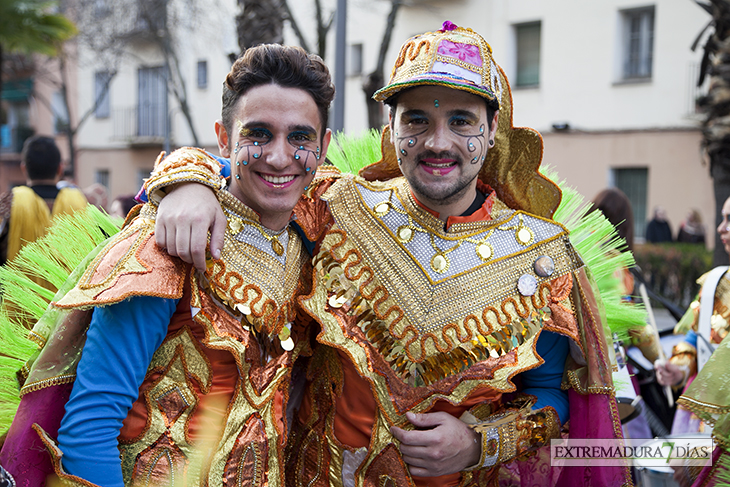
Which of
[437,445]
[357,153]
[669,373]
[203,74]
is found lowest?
[669,373]

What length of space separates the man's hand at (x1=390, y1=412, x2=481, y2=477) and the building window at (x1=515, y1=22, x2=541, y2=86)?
12.5 meters

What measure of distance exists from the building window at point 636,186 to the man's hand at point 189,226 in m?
12.4

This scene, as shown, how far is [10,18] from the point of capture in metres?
9.03

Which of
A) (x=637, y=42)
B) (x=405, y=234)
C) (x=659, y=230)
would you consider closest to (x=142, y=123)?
(x=637, y=42)

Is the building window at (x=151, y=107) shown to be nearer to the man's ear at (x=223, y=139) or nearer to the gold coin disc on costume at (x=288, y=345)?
the man's ear at (x=223, y=139)

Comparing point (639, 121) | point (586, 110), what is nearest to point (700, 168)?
point (639, 121)

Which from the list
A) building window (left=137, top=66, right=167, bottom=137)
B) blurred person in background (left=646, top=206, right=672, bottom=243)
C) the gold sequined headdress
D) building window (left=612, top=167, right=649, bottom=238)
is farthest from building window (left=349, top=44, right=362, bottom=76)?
the gold sequined headdress

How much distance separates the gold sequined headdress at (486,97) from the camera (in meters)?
1.91

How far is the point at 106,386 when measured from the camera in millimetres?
1490

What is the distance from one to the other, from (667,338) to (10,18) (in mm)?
9291

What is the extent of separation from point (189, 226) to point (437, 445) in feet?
3.01

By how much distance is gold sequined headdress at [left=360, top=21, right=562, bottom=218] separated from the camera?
191 cm

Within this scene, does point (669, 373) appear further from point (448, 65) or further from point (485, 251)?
point (448, 65)

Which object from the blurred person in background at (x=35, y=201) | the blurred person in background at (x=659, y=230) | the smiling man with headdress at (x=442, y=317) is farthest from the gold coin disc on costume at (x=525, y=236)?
the blurred person in background at (x=659, y=230)
